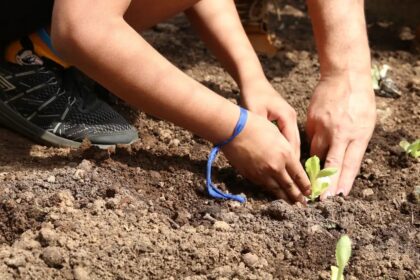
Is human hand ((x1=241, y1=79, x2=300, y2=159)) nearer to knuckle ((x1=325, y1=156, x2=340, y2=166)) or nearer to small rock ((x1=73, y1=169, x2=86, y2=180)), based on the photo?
knuckle ((x1=325, y1=156, x2=340, y2=166))

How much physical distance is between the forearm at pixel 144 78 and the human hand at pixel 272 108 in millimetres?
199

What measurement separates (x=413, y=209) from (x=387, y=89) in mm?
839

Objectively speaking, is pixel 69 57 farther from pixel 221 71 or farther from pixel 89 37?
pixel 221 71

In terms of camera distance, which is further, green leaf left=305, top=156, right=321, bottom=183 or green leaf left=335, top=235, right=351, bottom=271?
green leaf left=305, top=156, right=321, bottom=183

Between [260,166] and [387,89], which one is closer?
[260,166]

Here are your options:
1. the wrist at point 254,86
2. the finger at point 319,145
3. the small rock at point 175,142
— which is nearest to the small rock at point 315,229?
the finger at point 319,145

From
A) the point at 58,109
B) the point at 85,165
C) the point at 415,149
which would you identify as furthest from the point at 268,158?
the point at 58,109

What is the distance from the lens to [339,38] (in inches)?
79.2

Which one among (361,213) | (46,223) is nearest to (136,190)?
(46,223)

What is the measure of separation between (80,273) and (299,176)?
0.61m

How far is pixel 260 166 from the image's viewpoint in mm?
1676

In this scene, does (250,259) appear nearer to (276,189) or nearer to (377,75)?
(276,189)

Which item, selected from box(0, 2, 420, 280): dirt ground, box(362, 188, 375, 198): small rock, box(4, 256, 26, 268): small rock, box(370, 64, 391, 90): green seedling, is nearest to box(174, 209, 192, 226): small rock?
box(0, 2, 420, 280): dirt ground

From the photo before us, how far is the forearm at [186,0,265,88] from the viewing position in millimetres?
2033
